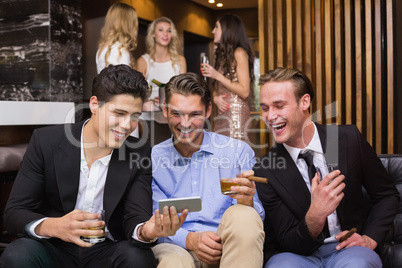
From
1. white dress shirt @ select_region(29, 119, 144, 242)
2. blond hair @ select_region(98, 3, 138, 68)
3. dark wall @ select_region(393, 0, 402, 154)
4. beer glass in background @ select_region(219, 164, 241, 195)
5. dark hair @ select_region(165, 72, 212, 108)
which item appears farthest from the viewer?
blond hair @ select_region(98, 3, 138, 68)

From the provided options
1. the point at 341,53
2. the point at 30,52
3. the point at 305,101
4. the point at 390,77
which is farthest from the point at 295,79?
the point at 30,52

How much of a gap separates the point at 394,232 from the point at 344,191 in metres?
0.34

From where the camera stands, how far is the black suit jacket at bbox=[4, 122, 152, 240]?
A: 1983mm

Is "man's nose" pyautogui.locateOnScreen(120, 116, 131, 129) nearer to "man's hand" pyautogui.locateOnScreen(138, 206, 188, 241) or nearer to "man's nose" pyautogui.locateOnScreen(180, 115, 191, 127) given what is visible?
"man's nose" pyautogui.locateOnScreen(180, 115, 191, 127)

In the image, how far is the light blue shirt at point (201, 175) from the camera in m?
2.21

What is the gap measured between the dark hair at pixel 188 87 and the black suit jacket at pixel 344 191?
539mm

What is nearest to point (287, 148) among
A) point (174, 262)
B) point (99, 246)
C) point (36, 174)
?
point (174, 262)

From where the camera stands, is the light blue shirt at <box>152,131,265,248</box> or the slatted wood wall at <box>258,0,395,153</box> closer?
the light blue shirt at <box>152,131,265,248</box>

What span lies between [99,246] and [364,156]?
1.25 meters

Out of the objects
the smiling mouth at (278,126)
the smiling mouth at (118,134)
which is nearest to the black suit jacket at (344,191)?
→ the smiling mouth at (278,126)

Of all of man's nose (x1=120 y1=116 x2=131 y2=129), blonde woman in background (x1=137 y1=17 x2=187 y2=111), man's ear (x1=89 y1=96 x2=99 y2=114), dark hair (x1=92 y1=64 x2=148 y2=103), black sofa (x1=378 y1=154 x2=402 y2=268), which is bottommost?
black sofa (x1=378 y1=154 x2=402 y2=268)

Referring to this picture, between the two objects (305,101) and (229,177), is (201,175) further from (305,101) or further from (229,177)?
(305,101)

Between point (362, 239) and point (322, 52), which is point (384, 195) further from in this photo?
point (322, 52)

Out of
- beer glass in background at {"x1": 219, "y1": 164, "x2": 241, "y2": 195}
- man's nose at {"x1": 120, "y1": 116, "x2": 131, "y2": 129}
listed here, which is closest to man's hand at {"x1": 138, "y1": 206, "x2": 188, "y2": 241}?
beer glass in background at {"x1": 219, "y1": 164, "x2": 241, "y2": 195}
